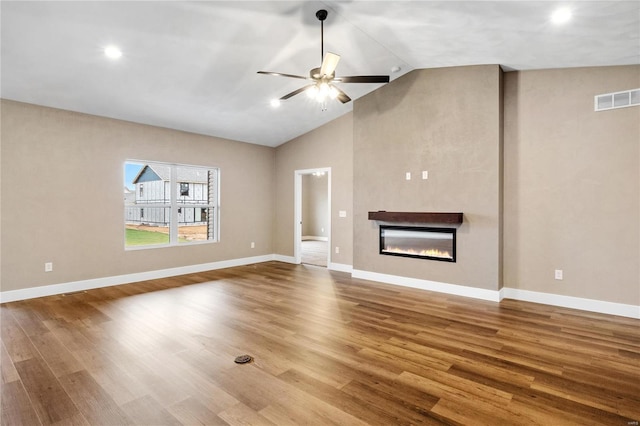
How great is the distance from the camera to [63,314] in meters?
3.89

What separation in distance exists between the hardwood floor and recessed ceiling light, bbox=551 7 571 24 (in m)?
3.11

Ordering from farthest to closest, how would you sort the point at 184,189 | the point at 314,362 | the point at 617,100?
the point at 184,189
the point at 617,100
the point at 314,362

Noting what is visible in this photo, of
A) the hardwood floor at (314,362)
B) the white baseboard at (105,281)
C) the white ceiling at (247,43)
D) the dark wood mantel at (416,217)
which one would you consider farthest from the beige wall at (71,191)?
the dark wood mantel at (416,217)

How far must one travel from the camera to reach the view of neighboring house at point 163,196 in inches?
222

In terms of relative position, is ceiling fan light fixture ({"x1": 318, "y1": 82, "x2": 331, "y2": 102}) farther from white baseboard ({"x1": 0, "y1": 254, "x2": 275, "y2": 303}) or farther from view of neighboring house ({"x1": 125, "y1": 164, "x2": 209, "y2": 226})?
white baseboard ({"x1": 0, "y1": 254, "x2": 275, "y2": 303})

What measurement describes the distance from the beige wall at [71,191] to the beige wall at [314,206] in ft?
22.0

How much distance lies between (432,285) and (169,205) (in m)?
4.94

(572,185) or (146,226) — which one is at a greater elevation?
(572,185)

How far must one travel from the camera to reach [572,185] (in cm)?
417

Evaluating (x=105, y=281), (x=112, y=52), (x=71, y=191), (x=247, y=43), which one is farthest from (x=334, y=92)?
(x=105, y=281)

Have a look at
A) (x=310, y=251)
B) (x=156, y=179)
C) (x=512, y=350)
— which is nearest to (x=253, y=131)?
(x=156, y=179)

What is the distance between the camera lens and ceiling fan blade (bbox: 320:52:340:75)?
3184 mm

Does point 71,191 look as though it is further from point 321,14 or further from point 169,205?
point 321,14

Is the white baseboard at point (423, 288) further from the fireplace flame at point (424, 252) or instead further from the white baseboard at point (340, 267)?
the fireplace flame at point (424, 252)
